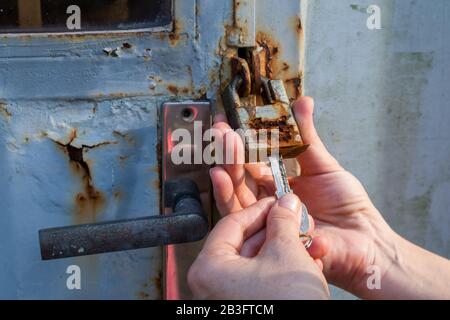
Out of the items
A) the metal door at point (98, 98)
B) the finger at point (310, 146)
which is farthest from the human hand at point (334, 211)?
the metal door at point (98, 98)

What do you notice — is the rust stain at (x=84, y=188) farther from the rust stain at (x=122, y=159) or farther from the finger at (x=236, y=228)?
the finger at (x=236, y=228)

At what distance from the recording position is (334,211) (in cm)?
79

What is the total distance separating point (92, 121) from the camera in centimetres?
72

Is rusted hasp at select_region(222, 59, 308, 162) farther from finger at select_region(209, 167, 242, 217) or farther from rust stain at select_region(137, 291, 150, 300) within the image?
rust stain at select_region(137, 291, 150, 300)

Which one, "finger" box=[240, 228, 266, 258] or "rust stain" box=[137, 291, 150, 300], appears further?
"rust stain" box=[137, 291, 150, 300]

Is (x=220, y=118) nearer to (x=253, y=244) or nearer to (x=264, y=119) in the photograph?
(x=264, y=119)

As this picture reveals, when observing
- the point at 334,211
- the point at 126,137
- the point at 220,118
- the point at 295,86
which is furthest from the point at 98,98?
the point at 334,211

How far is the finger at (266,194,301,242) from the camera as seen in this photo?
1.97 ft

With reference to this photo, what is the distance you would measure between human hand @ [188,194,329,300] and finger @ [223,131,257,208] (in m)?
0.05

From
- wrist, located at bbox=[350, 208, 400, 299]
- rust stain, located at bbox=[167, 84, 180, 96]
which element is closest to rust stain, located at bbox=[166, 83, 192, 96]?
rust stain, located at bbox=[167, 84, 180, 96]

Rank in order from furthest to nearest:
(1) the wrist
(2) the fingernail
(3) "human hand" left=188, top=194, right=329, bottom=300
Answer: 1. (1) the wrist
2. (2) the fingernail
3. (3) "human hand" left=188, top=194, right=329, bottom=300

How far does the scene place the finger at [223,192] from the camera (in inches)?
26.7

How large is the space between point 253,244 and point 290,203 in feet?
0.22
